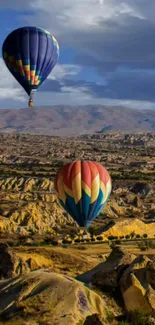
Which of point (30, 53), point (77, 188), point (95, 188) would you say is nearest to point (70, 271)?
point (77, 188)

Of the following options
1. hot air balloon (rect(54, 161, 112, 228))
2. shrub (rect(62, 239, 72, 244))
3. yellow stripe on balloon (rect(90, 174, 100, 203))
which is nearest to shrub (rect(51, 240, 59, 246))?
shrub (rect(62, 239, 72, 244))

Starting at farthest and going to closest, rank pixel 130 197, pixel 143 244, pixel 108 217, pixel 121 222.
A: pixel 130 197 < pixel 108 217 < pixel 121 222 < pixel 143 244

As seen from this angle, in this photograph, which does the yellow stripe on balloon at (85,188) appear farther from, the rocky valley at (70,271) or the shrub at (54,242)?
the shrub at (54,242)

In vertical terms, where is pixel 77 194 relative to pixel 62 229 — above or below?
above

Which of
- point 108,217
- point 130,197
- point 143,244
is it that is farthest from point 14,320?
point 130,197

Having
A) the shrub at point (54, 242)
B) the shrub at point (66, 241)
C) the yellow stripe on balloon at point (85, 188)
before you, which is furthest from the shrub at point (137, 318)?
the shrub at point (66, 241)

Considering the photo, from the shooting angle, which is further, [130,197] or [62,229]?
[130,197]

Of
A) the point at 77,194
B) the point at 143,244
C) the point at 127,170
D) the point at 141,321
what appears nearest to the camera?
the point at 141,321

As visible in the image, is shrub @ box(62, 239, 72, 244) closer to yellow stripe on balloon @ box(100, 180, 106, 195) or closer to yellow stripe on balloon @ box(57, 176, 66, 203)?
yellow stripe on balloon @ box(57, 176, 66, 203)

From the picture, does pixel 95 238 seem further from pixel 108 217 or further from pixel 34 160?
pixel 34 160
